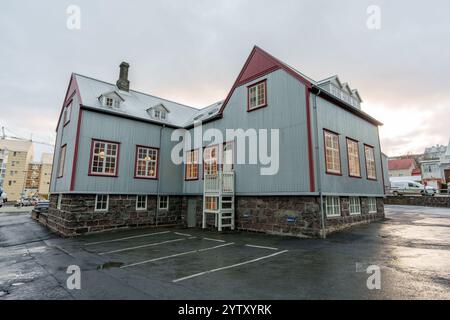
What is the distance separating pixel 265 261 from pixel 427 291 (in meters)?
4.00

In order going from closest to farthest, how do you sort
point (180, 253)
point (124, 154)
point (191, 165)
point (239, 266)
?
point (239, 266) < point (180, 253) < point (124, 154) < point (191, 165)

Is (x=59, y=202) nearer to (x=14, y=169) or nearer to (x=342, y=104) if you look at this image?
(x=342, y=104)

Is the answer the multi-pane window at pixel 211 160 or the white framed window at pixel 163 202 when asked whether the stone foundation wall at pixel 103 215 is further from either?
the multi-pane window at pixel 211 160

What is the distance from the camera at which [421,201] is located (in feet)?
88.1

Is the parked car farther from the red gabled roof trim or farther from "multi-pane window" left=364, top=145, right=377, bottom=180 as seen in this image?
the red gabled roof trim

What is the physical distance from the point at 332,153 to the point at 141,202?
12.9m

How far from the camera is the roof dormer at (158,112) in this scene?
18.8m

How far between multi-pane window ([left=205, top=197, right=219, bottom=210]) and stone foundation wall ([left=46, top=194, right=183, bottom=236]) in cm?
387

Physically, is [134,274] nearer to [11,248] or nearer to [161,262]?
[161,262]

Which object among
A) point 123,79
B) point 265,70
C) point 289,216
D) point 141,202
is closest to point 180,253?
point 289,216

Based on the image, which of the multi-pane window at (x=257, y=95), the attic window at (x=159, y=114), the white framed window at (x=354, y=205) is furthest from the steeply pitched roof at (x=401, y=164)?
the attic window at (x=159, y=114)

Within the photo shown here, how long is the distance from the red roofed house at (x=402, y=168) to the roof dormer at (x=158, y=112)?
60.9 meters

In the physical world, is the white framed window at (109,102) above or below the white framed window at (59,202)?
above
